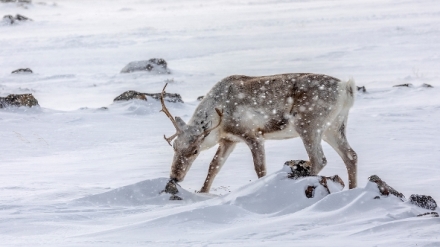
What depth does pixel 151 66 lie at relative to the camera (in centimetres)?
1859

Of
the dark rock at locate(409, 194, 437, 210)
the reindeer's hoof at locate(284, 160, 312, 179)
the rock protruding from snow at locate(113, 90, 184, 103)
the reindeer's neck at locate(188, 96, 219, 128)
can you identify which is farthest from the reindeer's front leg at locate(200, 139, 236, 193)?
the rock protruding from snow at locate(113, 90, 184, 103)

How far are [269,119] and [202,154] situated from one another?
2346 millimetres

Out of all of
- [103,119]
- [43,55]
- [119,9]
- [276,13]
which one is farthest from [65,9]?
[103,119]

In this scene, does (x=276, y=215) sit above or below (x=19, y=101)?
above

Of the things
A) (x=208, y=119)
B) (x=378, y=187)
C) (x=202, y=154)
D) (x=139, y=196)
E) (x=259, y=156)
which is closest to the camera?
(x=378, y=187)

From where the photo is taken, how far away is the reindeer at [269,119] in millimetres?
6660

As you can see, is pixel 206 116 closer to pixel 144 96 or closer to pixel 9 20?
pixel 144 96

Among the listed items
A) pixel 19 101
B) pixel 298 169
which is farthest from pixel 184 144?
pixel 19 101

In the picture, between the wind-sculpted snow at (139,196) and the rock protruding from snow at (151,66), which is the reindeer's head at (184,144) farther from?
the rock protruding from snow at (151,66)

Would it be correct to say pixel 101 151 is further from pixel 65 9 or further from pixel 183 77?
pixel 65 9

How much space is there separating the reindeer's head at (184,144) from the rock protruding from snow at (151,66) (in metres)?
11.6

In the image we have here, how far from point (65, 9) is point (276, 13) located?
18040 mm

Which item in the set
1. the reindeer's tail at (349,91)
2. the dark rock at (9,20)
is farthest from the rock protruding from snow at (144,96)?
the dark rock at (9,20)

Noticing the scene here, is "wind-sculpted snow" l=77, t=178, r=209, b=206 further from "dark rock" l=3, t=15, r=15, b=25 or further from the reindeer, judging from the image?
"dark rock" l=3, t=15, r=15, b=25
